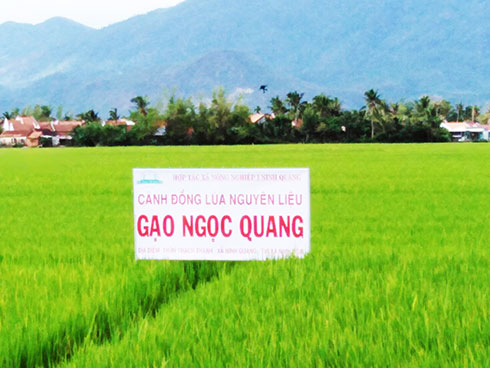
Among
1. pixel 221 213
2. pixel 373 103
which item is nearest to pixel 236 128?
pixel 373 103

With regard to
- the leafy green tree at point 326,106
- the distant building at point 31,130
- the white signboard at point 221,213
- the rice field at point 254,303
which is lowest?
the rice field at point 254,303

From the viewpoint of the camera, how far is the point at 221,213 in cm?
533

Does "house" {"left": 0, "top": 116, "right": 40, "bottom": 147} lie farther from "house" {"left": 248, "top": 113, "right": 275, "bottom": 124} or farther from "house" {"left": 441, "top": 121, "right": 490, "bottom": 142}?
"house" {"left": 441, "top": 121, "right": 490, "bottom": 142}

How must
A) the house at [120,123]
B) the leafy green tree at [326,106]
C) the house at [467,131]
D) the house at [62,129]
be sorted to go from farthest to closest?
the house at [467,131] < the house at [62,129] < the leafy green tree at [326,106] < the house at [120,123]

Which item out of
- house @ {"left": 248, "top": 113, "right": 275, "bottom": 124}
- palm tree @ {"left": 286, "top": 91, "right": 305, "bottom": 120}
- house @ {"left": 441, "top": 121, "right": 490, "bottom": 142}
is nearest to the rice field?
house @ {"left": 248, "top": 113, "right": 275, "bottom": 124}

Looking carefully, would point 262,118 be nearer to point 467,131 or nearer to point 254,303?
point 467,131

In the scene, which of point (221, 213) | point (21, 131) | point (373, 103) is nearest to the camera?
point (221, 213)

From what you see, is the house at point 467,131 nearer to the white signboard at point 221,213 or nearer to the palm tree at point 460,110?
the palm tree at point 460,110

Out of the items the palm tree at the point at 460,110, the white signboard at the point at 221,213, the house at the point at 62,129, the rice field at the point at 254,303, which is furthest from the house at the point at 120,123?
the palm tree at the point at 460,110

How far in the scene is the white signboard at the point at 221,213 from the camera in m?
5.21

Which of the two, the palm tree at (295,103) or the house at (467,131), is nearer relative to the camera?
the palm tree at (295,103)

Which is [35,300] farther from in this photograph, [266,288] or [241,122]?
[241,122]

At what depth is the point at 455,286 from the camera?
478 centimetres

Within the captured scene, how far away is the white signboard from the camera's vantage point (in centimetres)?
521
